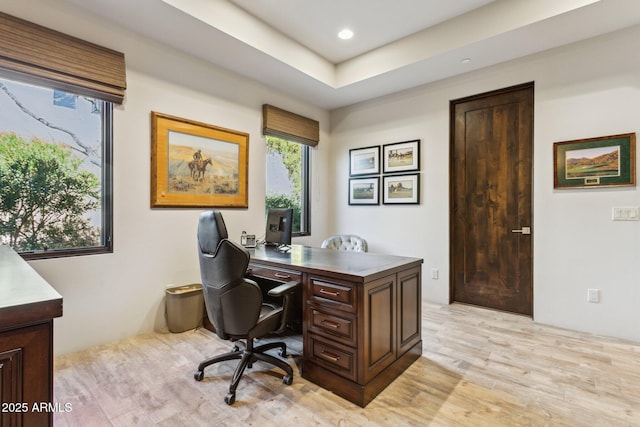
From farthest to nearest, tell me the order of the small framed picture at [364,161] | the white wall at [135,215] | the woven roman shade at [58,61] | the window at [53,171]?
the small framed picture at [364,161] → the white wall at [135,215] → the window at [53,171] → the woven roman shade at [58,61]

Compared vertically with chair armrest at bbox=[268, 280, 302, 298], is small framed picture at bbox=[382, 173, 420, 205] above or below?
above

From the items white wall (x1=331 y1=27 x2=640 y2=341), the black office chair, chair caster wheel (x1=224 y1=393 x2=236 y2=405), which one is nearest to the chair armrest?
the black office chair

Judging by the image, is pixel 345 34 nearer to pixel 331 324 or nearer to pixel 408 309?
pixel 408 309

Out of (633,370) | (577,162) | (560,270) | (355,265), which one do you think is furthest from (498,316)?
(355,265)

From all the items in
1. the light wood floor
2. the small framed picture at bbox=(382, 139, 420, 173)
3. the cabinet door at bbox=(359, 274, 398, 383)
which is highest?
the small framed picture at bbox=(382, 139, 420, 173)

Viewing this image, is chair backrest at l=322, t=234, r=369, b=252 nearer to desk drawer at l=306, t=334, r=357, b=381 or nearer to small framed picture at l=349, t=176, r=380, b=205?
small framed picture at l=349, t=176, r=380, b=205

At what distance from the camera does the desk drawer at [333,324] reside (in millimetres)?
1897

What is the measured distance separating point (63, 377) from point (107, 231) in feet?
3.82

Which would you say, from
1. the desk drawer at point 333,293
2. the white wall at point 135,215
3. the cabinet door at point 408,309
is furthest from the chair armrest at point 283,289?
the white wall at point 135,215

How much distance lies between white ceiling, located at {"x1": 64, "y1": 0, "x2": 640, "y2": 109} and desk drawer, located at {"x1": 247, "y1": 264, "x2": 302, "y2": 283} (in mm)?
2218

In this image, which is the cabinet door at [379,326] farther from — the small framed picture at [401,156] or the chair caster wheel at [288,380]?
the small framed picture at [401,156]

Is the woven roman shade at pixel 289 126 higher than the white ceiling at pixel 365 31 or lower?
lower

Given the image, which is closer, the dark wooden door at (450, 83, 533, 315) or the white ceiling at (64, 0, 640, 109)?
the white ceiling at (64, 0, 640, 109)

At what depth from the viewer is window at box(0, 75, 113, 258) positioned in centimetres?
232
